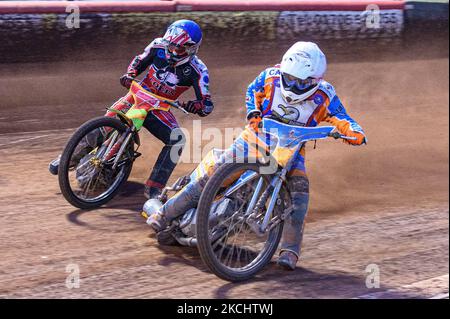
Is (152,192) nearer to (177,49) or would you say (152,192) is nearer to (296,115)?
(177,49)

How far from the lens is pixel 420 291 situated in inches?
235

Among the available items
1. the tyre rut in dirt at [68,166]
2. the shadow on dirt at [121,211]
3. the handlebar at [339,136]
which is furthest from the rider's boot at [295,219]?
the tyre rut in dirt at [68,166]

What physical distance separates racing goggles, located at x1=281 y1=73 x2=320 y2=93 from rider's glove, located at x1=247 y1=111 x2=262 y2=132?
1.02ft

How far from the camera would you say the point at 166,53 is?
756cm

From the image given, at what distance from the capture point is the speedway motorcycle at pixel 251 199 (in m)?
5.89

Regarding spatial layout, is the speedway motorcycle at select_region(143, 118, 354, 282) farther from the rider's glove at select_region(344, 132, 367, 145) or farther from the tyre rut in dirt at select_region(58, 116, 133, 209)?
the tyre rut in dirt at select_region(58, 116, 133, 209)

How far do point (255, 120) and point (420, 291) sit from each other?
5.89ft

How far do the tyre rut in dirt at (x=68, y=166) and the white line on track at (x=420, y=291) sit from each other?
9.00 ft

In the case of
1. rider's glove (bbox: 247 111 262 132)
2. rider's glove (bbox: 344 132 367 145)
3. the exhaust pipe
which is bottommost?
the exhaust pipe

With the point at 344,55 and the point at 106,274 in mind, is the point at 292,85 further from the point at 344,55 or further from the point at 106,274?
the point at 344,55

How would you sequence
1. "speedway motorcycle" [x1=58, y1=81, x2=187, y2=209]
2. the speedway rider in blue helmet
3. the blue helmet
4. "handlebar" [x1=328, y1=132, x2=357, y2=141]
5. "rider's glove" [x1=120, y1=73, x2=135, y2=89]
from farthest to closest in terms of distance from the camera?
"rider's glove" [x1=120, y1=73, x2=135, y2=89] → the speedway rider in blue helmet → the blue helmet → "speedway motorcycle" [x1=58, y1=81, x2=187, y2=209] → "handlebar" [x1=328, y1=132, x2=357, y2=141]

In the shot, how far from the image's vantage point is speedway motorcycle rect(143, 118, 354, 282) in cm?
589

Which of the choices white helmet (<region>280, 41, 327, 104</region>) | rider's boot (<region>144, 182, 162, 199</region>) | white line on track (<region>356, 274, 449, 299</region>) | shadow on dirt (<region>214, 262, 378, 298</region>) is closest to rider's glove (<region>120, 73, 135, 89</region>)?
rider's boot (<region>144, 182, 162, 199</region>)

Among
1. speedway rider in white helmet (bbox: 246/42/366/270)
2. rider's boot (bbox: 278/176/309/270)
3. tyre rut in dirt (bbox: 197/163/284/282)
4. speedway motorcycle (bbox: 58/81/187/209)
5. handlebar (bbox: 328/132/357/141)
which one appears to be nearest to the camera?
tyre rut in dirt (bbox: 197/163/284/282)
